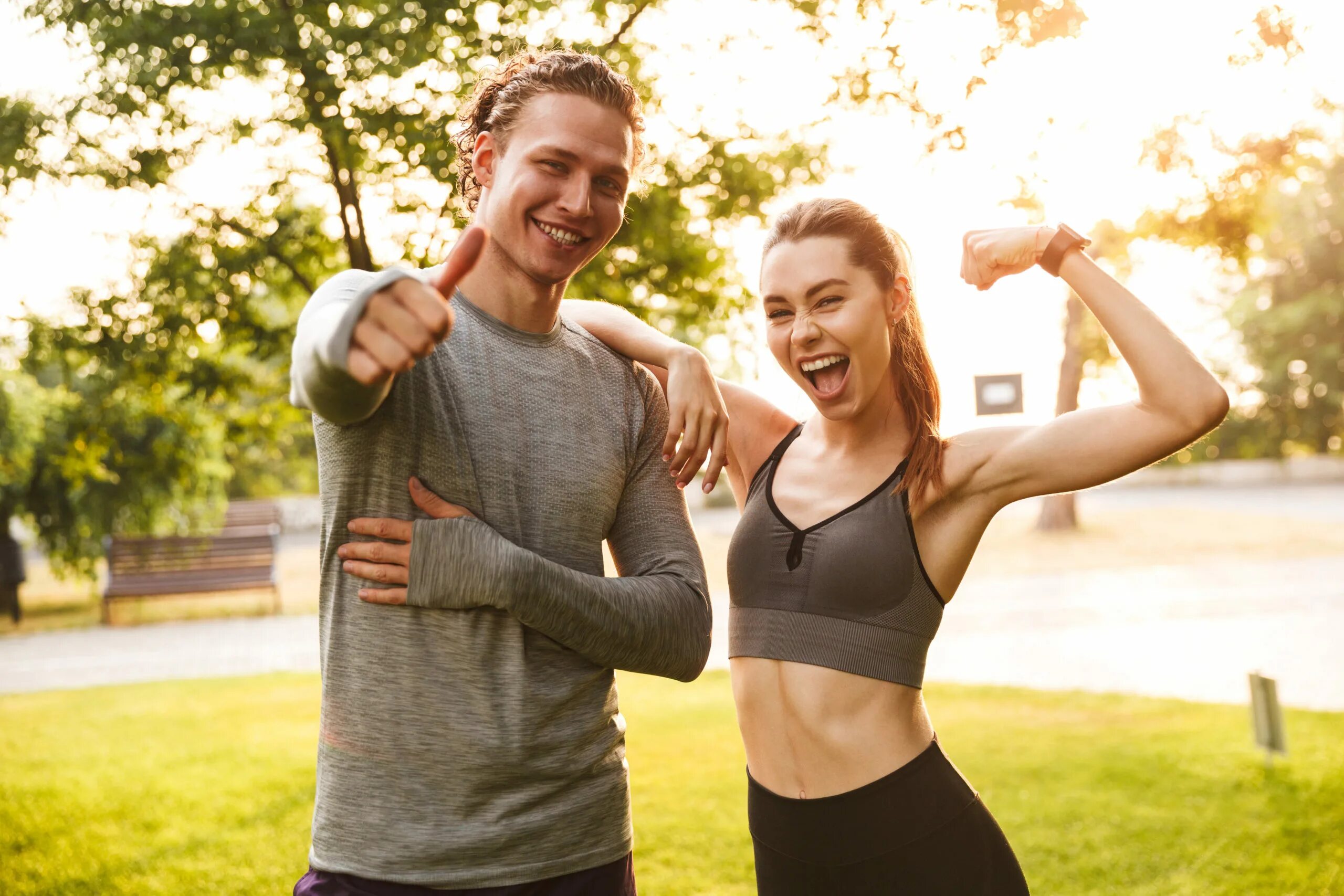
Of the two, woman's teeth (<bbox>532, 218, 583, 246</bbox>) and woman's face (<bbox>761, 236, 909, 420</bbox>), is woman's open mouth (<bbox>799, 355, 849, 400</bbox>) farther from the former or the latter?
A: woman's teeth (<bbox>532, 218, 583, 246</bbox>)

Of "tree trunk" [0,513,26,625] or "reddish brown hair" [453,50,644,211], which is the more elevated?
"reddish brown hair" [453,50,644,211]

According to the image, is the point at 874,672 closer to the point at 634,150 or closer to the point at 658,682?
the point at 634,150

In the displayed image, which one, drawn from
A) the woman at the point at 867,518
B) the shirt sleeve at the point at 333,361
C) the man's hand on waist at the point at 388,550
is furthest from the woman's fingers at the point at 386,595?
the woman at the point at 867,518

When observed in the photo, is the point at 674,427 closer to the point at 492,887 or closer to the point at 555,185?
the point at 555,185

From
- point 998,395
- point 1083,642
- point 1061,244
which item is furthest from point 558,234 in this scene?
point 1083,642

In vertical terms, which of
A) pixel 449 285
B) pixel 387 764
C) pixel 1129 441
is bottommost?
pixel 387 764

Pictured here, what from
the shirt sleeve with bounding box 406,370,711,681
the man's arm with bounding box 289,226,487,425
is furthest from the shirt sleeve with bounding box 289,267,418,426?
the shirt sleeve with bounding box 406,370,711,681

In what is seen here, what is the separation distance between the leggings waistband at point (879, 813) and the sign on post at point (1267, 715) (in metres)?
4.62

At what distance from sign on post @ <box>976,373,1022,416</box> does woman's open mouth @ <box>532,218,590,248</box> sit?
1711mm

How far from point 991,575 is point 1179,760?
11.2 meters

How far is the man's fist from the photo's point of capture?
4.43ft

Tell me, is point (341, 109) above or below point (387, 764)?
above

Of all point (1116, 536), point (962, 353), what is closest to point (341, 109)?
point (962, 353)

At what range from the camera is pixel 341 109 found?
486 cm
